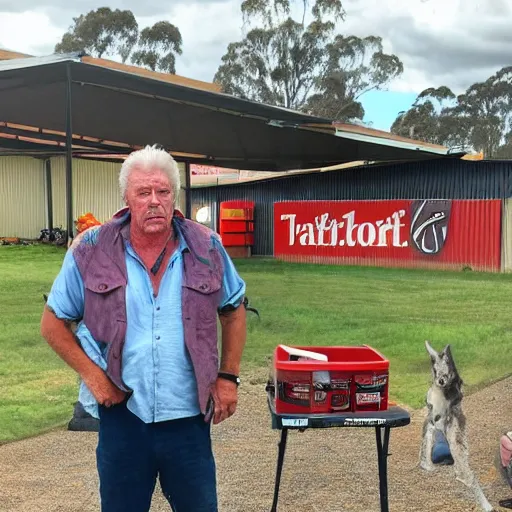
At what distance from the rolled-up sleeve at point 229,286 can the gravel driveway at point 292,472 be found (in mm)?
1567

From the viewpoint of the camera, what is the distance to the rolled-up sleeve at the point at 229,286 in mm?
2334

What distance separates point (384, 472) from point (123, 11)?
42.2 metres

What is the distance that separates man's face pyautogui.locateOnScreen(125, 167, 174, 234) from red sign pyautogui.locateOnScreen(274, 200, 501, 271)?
1557 centimetres

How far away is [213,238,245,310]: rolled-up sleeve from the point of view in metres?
2.33

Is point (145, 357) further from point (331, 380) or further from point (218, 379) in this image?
point (331, 380)

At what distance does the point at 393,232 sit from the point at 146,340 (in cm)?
1663

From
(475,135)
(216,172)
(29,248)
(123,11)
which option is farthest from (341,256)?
(475,135)

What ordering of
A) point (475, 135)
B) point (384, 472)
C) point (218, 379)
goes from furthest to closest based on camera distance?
point (475, 135) → point (384, 472) → point (218, 379)

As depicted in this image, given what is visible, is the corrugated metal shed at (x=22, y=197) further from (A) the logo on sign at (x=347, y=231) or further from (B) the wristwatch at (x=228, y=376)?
(B) the wristwatch at (x=228, y=376)

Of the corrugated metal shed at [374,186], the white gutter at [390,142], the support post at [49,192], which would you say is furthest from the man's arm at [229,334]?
the support post at [49,192]

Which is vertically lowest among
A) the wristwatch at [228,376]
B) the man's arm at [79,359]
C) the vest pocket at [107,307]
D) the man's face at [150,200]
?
the wristwatch at [228,376]

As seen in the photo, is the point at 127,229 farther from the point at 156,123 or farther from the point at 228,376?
the point at 156,123

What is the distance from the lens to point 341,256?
19.4 metres

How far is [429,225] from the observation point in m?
17.6
